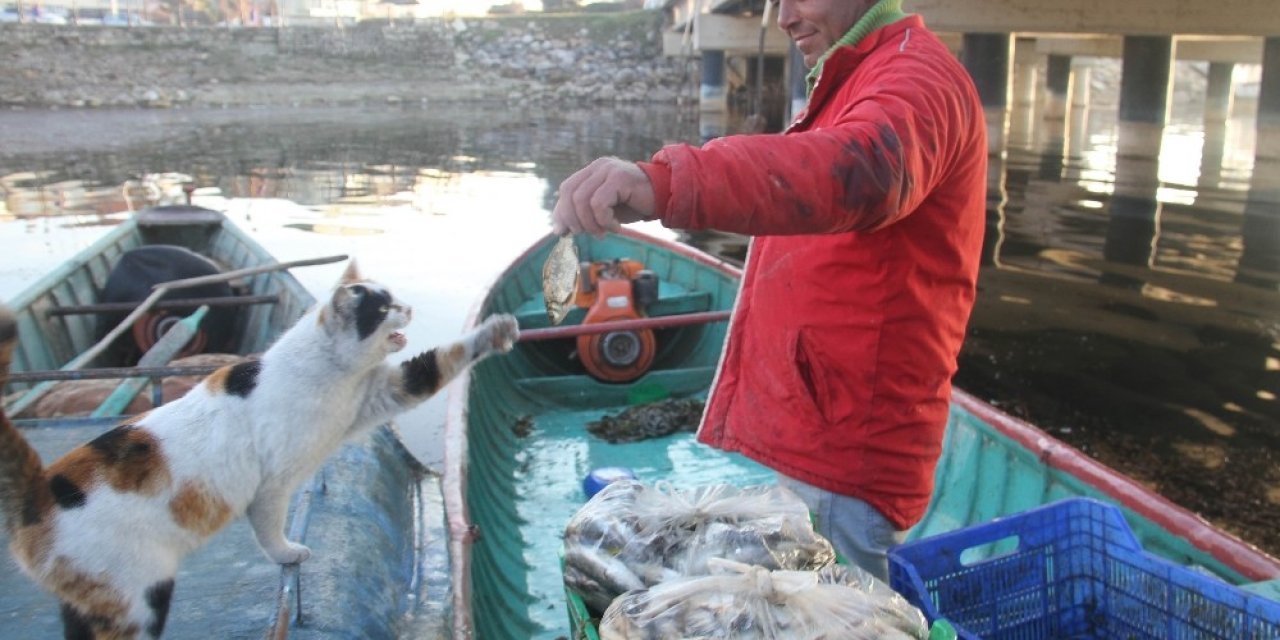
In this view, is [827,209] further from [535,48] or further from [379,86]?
[535,48]

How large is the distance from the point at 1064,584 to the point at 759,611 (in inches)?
63.5

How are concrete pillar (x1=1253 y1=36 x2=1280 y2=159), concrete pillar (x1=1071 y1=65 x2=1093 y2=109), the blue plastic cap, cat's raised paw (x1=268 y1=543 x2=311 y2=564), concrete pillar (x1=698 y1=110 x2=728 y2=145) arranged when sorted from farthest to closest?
concrete pillar (x1=1071 y1=65 x2=1093 y2=109) → concrete pillar (x1=698 y1=110 x2=728 y2=145) → concrete pillar (x1=1253 y1=36 x2=1280 y2=159) → the blue plastic cap → cat's raised paw (x1=268 y1=543 x2=311 y2=564)

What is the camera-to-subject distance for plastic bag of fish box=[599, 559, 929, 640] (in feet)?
5.72

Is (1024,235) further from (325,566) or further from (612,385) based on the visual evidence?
(325,566)

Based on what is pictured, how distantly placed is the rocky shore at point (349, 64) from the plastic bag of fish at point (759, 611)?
47.1 m

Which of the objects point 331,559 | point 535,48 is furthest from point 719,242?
point 535,48

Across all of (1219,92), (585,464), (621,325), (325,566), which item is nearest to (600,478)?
(585,464)

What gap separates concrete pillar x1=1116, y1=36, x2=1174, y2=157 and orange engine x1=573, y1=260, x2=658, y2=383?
70.5 ft

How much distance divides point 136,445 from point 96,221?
17526 millimetres

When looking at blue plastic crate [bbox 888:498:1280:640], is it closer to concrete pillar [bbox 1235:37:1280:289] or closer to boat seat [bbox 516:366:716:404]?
boat seat [bbox 516:366:716:404]

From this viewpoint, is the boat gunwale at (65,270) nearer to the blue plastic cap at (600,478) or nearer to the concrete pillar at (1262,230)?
the blue plastic cap at (600,478)

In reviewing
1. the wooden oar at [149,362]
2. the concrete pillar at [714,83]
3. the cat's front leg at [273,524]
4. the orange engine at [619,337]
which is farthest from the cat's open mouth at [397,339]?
the concrete pillar at [714,83]

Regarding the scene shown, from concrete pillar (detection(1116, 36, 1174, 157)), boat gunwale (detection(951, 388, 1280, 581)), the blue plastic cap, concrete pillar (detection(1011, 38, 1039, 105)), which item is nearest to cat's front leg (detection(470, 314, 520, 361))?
the blue plastic cap

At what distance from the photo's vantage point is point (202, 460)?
2.64m
